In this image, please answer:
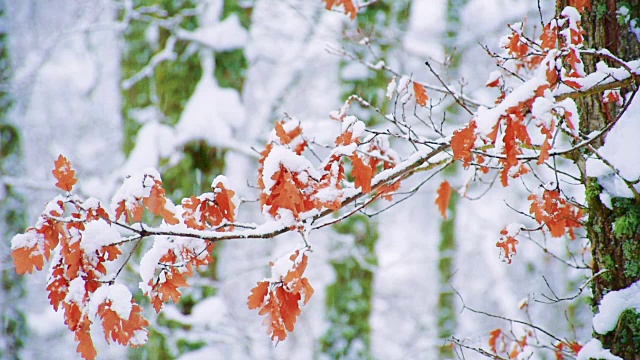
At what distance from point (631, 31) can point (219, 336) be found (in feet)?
13.0

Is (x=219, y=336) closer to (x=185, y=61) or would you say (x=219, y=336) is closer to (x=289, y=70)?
(x=185, y=61)

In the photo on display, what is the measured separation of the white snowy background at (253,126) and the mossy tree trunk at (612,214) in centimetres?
23

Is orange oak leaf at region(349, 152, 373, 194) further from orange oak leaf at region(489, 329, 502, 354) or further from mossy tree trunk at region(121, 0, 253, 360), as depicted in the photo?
mossy tree trunk at region(121, 0, 253, 360)

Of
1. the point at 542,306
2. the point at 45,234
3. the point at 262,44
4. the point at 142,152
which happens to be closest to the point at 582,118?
the point at 45,234

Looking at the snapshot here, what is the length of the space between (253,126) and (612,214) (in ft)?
12.8

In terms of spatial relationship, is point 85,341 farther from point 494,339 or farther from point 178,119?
point 178,119

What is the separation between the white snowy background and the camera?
4719mm

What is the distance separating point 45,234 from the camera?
180cm

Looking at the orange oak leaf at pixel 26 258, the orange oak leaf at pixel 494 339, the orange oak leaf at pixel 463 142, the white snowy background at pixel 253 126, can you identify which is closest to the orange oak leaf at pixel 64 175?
the orange oak leaf at pixel 26 258

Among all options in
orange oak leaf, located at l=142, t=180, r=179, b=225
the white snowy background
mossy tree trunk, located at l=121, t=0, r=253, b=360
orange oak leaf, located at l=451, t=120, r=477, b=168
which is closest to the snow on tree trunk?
the white snowy background

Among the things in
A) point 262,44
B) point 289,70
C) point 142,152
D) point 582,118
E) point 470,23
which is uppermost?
point 262,44

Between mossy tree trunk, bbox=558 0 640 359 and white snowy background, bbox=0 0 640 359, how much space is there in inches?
8.9

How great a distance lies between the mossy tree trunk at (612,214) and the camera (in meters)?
2.07

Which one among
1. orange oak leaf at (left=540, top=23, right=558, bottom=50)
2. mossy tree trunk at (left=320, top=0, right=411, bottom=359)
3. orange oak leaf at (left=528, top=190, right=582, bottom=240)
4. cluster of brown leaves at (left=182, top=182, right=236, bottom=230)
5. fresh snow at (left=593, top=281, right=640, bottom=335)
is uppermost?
mossy tree trunk at (left=320, top=0, right=411, bottom=359)
